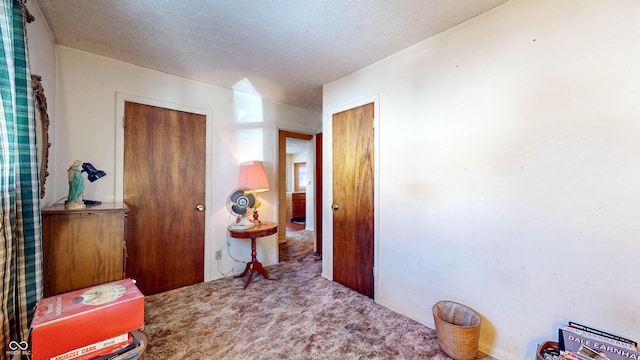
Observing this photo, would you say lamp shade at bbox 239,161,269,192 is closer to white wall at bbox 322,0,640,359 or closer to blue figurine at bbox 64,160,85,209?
blue figurine at bbox 64,160,85,209

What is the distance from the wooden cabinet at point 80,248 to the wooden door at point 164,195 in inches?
35.2

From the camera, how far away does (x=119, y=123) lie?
7.84 ft

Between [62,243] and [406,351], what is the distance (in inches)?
92.4

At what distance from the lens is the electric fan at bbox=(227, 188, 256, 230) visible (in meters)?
2.97

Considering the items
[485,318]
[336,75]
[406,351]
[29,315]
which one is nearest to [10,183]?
[29,315]

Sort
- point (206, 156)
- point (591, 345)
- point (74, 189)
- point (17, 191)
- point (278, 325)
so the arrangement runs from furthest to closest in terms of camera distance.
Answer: point (206, 156)
point (278, 325)
point (74, 189)
point (591, 345)
point (17, 191)

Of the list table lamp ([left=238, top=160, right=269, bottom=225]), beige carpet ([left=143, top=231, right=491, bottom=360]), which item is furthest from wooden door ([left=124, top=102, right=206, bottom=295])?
table lamp ([left=238, top=160, right=269, bottom=225])

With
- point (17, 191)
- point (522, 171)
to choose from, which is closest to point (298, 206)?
point (522, 171)

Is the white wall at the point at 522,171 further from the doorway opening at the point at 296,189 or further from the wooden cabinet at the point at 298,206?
the wooden cabinet at the point at 298,206

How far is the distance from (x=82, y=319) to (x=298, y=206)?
6468 mm

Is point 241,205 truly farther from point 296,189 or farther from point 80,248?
point 296,189

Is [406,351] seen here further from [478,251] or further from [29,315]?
[29,315]

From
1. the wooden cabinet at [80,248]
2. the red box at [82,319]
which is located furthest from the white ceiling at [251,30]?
the red box at [82,319]

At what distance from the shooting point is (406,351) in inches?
67.9
